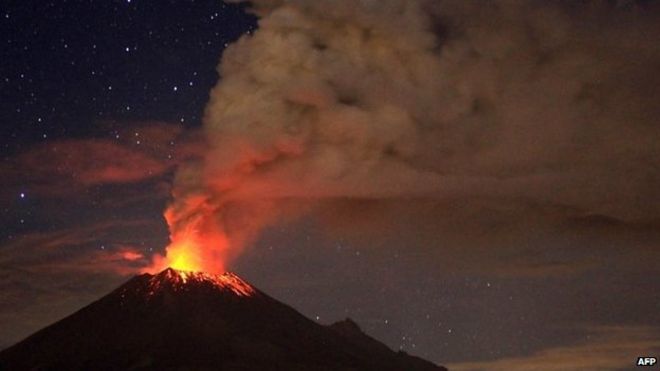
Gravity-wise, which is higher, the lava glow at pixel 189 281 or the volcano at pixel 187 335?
the lava glow at pixel 189 281

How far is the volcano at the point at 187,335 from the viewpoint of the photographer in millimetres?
122688

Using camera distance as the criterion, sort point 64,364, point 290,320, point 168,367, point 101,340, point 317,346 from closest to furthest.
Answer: point 168,367 → point 64,364 → point 101,340 → point 317,346 → point 290,320

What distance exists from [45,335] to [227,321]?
33.6 m

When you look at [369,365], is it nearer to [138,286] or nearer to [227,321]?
[227,321]

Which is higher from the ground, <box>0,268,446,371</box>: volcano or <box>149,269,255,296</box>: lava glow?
<box>149,269,255,296</box>: lava glow

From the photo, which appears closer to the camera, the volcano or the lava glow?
the volcano

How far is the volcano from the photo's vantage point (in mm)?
122688

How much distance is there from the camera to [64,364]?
12375cm

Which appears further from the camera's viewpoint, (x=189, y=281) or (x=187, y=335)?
(x=189, y=281)

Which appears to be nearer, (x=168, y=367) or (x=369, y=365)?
(x=168, y=367)

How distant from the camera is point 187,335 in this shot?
13188cm

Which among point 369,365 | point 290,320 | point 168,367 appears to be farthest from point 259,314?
point 168,367

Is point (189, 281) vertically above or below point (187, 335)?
above

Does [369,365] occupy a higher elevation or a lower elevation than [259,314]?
lower
